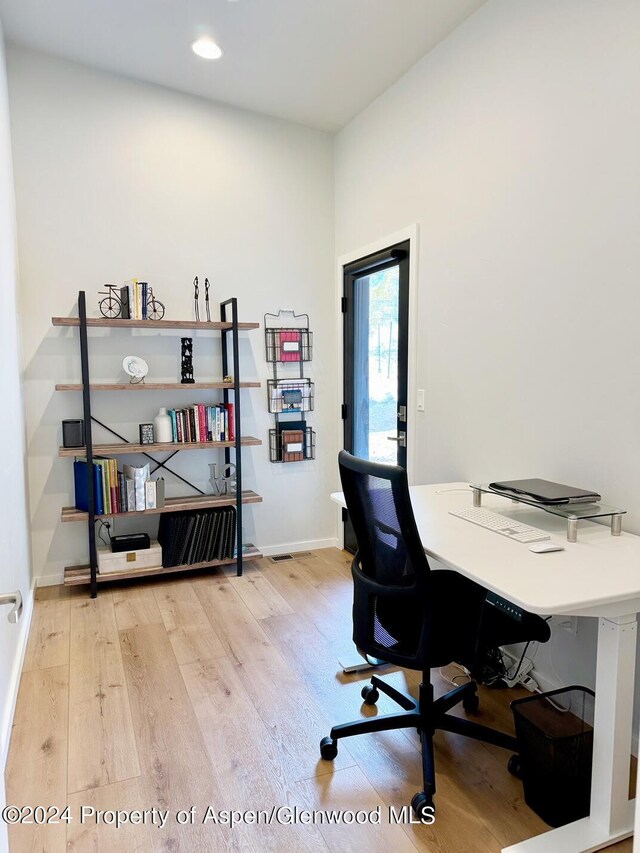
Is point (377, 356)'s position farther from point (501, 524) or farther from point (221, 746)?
point (221, 746)

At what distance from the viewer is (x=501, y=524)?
206 cm

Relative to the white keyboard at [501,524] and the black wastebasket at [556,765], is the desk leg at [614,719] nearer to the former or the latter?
the black wastebasket at [556,765]

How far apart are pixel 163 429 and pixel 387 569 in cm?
217

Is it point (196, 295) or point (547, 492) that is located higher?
point (196, 295)

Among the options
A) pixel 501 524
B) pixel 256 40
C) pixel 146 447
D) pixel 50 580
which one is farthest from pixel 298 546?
pixel 256 40

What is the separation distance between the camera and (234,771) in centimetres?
194

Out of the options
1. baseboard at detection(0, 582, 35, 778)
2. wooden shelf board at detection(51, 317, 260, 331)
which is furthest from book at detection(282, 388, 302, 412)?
baseboard at detection(0, 582, 35, 778)

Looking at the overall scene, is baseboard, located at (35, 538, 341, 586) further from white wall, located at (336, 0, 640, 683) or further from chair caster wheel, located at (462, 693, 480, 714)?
chair caster wheel, located at (462, 693, 480, 714)

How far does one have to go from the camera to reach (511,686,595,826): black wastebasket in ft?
5.59

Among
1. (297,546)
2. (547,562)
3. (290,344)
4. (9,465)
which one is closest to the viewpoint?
(547,562)

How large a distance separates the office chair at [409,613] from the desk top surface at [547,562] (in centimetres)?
13

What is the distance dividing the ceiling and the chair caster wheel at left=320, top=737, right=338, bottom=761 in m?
3.16

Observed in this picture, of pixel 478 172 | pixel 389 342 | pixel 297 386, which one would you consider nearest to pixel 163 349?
pixel 297 386

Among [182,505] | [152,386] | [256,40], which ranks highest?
[256,40]
